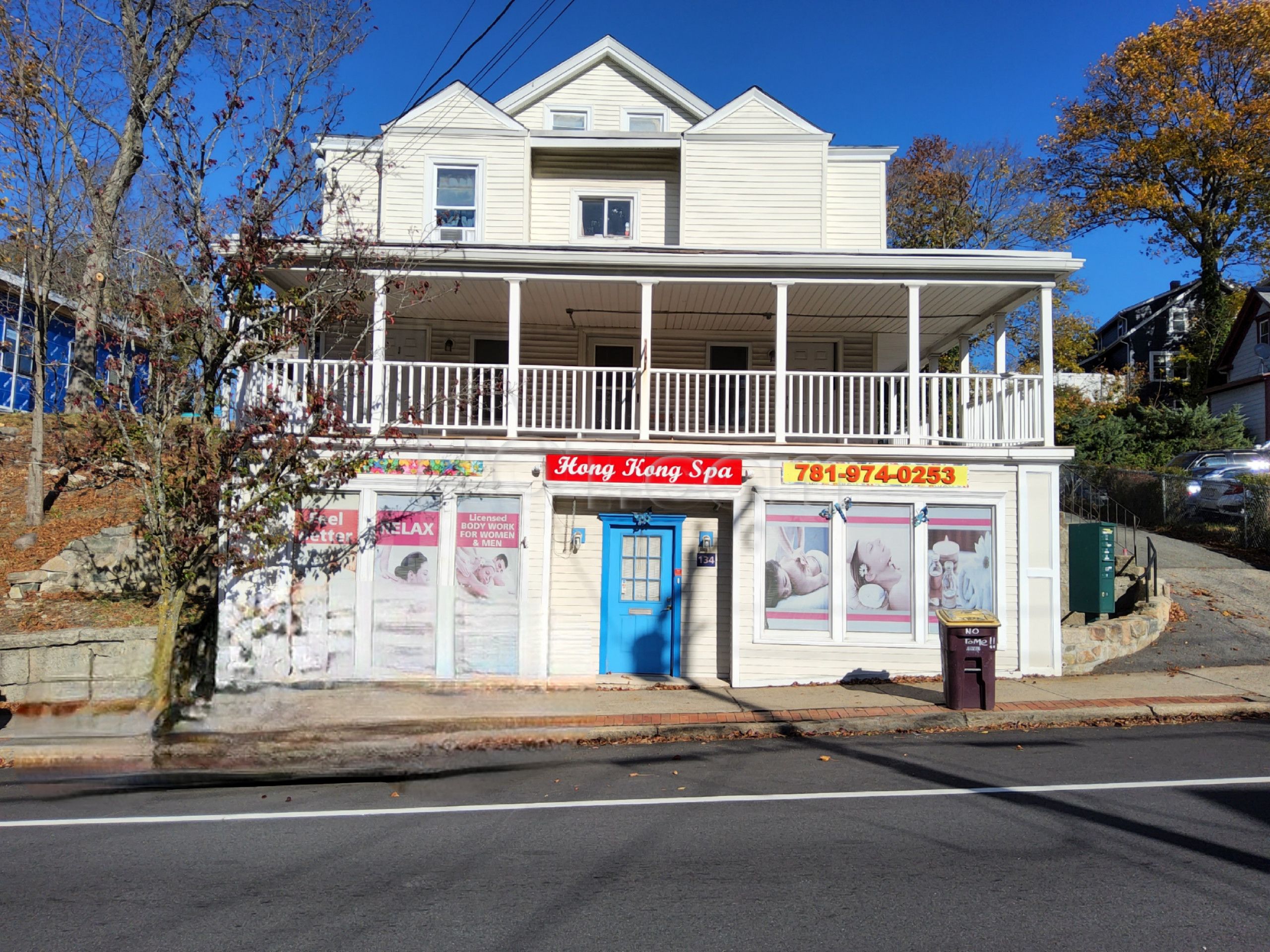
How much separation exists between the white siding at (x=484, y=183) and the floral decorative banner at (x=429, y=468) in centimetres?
609

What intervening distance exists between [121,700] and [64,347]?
57.5 feet

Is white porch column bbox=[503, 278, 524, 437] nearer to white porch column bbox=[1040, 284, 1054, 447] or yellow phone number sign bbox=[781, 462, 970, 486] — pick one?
yellow phone number sign bbox=[781, 462, 970, 486]

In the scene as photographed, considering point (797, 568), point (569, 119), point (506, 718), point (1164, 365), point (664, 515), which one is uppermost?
point (569, 119)

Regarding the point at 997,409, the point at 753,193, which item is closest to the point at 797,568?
the point at 997,409

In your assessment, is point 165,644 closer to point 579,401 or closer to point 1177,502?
point 579,401

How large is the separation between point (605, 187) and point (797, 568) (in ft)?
29.0

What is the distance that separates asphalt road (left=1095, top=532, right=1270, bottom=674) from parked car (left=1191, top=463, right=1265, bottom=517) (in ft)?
4.74

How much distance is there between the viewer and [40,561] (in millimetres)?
12289

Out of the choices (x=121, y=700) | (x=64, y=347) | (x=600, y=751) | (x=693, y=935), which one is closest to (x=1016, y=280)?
(x=600, y=751)

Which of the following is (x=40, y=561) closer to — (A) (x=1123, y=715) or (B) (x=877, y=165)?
(A) (x=1123, y=715)

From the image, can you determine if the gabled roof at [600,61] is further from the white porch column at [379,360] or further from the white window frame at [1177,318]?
the white window frame at [1177,318]

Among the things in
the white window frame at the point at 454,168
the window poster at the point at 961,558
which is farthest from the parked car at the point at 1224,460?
the white window frame at the point at 454,168

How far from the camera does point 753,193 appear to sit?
16.3 m

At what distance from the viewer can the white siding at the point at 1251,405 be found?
2973 cm
